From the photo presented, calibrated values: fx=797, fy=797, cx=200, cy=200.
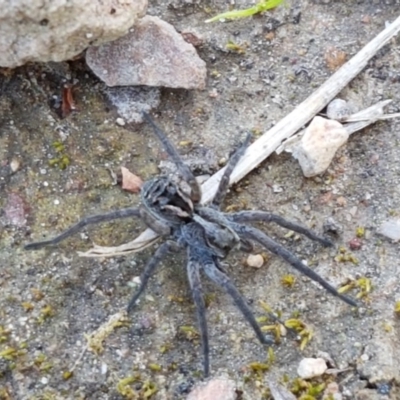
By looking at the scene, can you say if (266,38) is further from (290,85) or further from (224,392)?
(224,392)

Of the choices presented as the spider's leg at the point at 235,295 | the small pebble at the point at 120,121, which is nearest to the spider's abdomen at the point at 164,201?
the spider's leg at the point at 235,295

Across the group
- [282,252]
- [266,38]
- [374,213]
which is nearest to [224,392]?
[282,252]

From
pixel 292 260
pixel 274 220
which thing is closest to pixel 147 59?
pixel 274 220

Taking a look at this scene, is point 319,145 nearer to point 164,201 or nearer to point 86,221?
point 164,201

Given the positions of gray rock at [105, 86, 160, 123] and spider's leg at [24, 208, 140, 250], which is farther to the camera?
gray rock at [105, 86, 160, 123]

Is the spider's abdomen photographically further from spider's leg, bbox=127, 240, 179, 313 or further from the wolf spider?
spider's leg, bbox=127, 240, 179, 313

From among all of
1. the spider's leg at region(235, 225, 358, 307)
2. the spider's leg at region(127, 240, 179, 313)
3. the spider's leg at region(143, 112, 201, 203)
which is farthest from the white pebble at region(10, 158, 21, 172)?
the spider's leg at region(235, 225, 358, 307)

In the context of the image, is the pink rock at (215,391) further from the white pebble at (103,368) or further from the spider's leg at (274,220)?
the spider's leg at (274,220)
